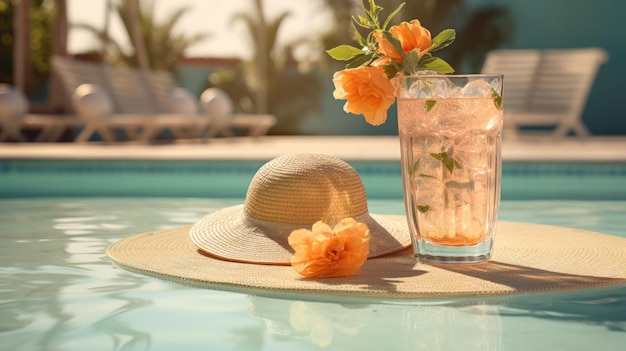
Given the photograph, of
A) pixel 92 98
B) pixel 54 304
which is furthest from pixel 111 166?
pixel 54 304

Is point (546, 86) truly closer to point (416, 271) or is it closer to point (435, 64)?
point (435, 64)

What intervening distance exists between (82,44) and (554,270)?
1483cm

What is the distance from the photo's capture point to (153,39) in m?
16.3

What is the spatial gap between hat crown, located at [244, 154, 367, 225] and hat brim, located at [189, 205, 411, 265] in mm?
37

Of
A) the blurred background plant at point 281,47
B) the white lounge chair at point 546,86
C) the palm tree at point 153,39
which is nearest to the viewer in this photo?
the white lounge chair at point 546,86

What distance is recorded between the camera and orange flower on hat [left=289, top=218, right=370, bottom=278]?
8.25ft

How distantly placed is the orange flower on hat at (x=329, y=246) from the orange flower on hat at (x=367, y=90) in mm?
329

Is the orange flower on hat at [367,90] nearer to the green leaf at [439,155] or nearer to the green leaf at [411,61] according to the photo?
the green leaf at [411,61]

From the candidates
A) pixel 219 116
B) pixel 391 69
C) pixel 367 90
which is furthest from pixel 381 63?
pixel 219 116

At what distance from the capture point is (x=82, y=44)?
1641 cm

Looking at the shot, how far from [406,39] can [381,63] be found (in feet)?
0.34

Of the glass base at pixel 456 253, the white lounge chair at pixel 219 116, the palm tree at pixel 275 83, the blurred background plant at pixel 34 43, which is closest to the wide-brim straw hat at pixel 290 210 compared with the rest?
the glass base at pixel 456 253

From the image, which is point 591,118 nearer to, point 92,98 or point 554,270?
point 92,98

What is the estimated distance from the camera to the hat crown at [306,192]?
118 inches
